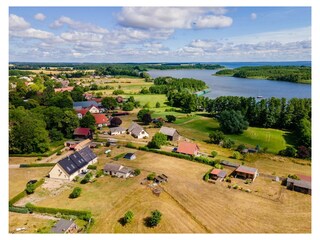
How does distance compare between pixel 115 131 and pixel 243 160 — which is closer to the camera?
pixel 243 160

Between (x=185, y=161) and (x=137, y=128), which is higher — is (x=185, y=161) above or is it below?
below

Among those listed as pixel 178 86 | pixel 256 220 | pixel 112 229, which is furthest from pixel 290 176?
pixel 178 86

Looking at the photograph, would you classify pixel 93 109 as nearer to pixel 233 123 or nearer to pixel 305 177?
pixel 233 123

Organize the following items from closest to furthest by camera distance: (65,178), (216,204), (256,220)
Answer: (256,220)
(216,204)
(65,178)

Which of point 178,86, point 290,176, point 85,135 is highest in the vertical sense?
point 178,86

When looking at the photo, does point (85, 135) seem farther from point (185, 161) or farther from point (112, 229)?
point (112, 229)
